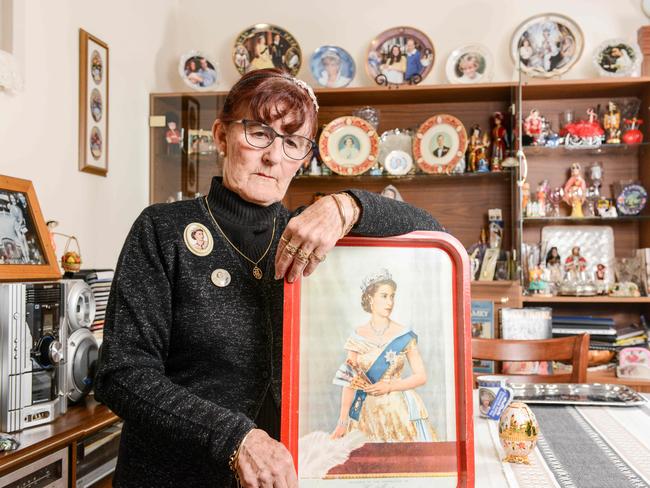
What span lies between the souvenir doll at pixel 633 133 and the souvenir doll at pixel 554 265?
0.67 metres

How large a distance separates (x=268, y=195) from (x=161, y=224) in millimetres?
194

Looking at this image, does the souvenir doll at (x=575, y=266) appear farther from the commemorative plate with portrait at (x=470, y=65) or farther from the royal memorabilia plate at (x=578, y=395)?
the royal memorabilia plate at (x=578, y=395)

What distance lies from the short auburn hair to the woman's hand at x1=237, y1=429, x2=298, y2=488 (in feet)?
1.73

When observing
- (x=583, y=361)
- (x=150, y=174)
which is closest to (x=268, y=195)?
(x=583, y=361)

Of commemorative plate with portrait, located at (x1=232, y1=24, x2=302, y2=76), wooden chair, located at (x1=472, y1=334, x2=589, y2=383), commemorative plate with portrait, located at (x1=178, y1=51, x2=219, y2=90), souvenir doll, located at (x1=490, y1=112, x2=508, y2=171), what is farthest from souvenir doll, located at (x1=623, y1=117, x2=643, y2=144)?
commemorative plate with portrait, located at (x1=178, y1=51, x2=219, y2=90)

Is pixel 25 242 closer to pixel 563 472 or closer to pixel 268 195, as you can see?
pixel 268 195

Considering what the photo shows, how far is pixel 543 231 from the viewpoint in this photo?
3346 millimetres

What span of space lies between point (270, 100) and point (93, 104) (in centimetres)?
190

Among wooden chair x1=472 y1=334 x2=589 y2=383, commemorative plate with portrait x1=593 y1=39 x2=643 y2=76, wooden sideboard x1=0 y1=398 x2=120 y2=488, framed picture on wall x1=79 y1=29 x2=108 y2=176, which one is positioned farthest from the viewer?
commemorative plate with portrait x1=593 y1=39 x2=643 y2=76

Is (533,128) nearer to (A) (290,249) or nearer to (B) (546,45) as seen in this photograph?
(B) (546,45)

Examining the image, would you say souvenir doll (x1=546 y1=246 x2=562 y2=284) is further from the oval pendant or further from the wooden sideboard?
the oval pendant

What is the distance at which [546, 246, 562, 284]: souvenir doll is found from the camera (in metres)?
3.21

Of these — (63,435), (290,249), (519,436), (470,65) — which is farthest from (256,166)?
(470,65)

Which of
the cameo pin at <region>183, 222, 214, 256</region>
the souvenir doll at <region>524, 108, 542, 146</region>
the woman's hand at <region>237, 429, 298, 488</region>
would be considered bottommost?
the woman's hand at <region>237, 429, 298, 488</region>
